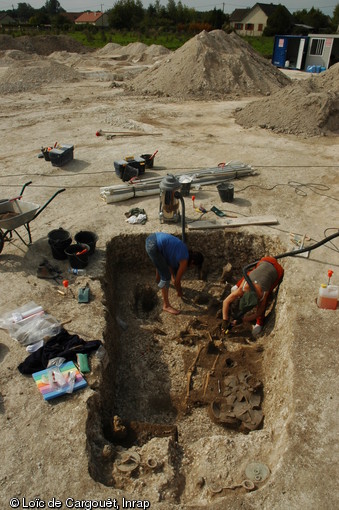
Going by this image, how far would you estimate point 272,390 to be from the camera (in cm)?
562

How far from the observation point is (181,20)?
63.0 meters

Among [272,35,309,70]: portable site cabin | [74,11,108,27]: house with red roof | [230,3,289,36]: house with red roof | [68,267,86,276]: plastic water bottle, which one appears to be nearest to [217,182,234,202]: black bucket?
[68,267,86,276]: plastic water bottle

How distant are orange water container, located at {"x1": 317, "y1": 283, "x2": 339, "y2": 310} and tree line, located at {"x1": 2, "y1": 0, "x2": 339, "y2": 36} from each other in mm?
48789

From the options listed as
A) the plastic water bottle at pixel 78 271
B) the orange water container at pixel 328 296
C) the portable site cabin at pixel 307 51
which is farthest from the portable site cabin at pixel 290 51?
the plastic water bottle at pixel 78 271

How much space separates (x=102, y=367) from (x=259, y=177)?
767 cm

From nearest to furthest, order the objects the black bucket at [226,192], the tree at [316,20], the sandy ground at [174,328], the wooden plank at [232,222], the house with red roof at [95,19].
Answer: the sandy ground at [174,328] < the wooden plank at [232,222] < the black bucket at [226,192] < the tree at [316,20] < the house with red roof at [95,19]

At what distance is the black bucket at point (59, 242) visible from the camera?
23.8 ft

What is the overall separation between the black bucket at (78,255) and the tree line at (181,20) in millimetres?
48924

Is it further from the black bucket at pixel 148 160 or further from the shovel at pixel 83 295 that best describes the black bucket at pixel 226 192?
the shovel at pixel 83 295

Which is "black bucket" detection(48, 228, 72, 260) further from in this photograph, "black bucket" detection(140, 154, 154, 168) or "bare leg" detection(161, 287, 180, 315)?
"black bucket" detection(140, 154, 154, 168)

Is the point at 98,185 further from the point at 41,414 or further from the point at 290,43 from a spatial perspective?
the point at 290,43

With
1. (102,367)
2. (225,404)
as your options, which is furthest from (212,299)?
(102,367)

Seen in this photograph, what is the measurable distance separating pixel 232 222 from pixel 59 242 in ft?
12.3

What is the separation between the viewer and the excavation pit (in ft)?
14.3
